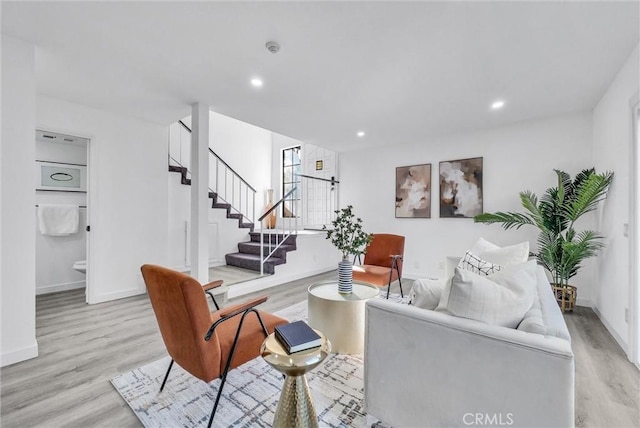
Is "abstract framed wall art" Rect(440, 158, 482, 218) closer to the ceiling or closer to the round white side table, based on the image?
the ceiling

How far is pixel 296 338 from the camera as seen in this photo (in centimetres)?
137

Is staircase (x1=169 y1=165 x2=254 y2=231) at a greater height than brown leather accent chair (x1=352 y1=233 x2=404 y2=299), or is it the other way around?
staircase (x1=169 y1=165 x2=254 y2=231)

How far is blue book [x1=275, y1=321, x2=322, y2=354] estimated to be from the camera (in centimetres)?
132

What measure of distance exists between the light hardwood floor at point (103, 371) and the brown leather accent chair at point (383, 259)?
4.00ft

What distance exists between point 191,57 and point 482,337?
283 cm

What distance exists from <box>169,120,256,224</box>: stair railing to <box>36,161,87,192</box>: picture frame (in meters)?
1.28

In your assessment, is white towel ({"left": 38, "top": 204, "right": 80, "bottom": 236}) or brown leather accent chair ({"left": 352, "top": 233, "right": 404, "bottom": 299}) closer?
brown leather accent chair ({"left": 352, "top": 233, "right": 404, "bottom": 299})

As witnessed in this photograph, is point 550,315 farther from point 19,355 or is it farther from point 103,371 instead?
point 19,355

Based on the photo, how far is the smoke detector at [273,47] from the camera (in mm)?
2143

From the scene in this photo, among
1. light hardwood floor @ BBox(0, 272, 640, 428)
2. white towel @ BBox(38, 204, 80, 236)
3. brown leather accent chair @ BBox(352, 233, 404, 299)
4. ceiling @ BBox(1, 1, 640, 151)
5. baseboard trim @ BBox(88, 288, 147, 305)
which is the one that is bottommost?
light hardwood floor @ BBox(0, 272, 640, 428)

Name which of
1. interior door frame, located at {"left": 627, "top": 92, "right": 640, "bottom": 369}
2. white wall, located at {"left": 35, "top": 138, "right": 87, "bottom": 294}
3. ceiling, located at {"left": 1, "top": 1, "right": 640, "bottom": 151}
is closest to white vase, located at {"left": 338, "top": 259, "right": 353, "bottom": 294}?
ceiling, located at {"left": 1, "top": 1, "right": 640, "bottom": 151}

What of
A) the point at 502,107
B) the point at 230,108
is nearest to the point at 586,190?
the point at 502,107

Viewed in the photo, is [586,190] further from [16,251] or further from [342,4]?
[16,251]

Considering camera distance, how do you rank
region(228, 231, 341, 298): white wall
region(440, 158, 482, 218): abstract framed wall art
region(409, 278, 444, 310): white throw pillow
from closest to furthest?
region(409, 278, 444, 310): white throw pillow < region(228, 231, 341, 298): white wall < region(440, 158, 482, 218): abstract framed wall art
